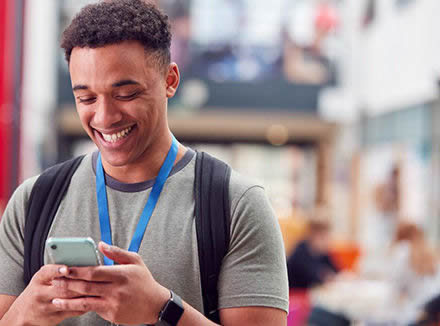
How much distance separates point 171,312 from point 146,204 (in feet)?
0.78

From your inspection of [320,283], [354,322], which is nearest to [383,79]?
[320,283]

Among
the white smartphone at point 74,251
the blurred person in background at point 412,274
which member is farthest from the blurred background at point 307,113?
the white smartphone at point 74,251

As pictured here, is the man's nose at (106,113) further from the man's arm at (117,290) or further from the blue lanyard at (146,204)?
the man's arm at (117,290)

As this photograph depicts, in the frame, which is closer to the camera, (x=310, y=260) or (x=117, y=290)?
(x=117, y=290)

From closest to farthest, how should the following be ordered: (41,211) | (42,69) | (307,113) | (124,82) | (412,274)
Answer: (124,82)
(41,211)
(412,274)
(42,69)
(307,113)

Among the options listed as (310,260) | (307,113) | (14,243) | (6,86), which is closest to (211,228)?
(14,243)

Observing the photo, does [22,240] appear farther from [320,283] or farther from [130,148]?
[320,283]

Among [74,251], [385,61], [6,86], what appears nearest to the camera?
[74,251]

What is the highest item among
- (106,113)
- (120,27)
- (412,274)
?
(120,27)

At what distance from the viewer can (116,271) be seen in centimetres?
112

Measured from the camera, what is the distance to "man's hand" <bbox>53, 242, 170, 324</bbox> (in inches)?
43.9

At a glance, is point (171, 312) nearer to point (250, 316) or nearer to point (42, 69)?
point (250, 316)

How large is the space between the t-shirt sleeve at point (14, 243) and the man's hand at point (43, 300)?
0.09 meters

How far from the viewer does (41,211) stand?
1.37 meters
